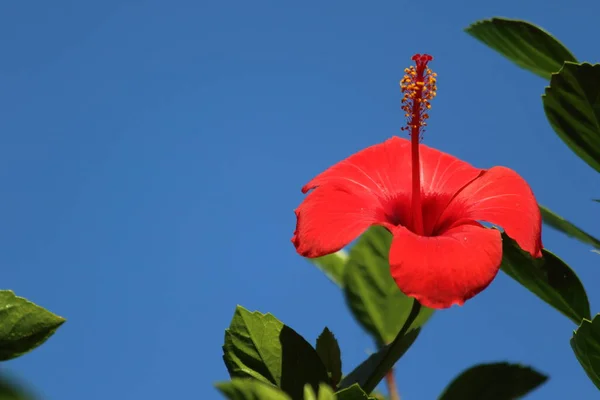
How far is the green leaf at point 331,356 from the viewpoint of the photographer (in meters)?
0.87

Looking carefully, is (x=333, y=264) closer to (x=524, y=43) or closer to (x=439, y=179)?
(x=439, y=179)

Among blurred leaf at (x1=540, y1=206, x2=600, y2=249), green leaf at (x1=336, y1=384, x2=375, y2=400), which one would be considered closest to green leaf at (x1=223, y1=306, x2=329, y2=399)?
green leaf at (x1=336, y1=384, x2=375, y2=400)

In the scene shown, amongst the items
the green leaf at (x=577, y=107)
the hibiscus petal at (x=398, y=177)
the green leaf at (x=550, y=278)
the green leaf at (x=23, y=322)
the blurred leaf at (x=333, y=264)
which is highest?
the green leaf at (x=577, y=107)

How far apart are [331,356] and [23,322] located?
15.0 inches

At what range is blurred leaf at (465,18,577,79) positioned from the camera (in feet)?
3.62

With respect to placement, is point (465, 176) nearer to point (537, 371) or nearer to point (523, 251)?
point (523, 251)

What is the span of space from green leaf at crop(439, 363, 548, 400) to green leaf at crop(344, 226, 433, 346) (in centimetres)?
19

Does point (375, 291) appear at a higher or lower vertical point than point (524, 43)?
lower

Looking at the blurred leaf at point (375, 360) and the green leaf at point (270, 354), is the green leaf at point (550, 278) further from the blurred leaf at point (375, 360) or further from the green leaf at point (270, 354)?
the green leaf at point (270, 354)

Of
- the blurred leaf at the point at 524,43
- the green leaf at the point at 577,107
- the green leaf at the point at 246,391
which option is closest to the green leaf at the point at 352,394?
the green leaf at the point at 246,391

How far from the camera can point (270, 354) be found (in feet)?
2.60

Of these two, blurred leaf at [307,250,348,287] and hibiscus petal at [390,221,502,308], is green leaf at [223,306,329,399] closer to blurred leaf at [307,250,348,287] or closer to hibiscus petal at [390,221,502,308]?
hibiscus petal at [390,221,502,308]

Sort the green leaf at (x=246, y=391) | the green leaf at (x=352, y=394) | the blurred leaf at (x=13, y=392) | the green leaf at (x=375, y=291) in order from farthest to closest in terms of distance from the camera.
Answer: the green leaf at (x=375, y=291) → the green leaf at (x=352, y=394) → the green leaf at (x=246, y=391) → the blurred leaf at (x=13, y=392)

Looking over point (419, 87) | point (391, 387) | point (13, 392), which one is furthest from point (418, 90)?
point (13, 392)
